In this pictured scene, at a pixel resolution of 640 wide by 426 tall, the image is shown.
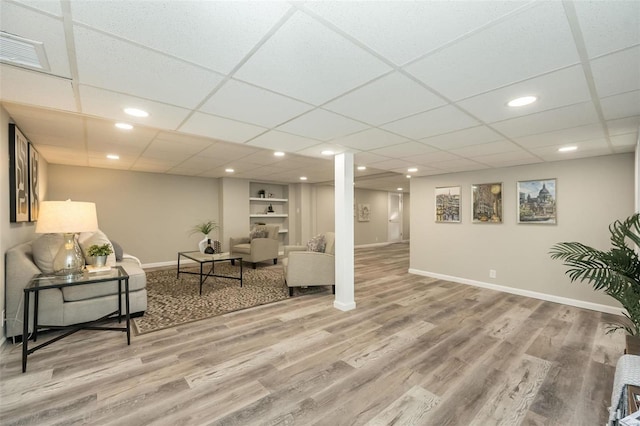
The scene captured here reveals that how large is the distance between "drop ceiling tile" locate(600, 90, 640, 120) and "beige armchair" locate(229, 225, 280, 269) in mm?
5875

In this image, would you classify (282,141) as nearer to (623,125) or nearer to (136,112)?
(136,112)

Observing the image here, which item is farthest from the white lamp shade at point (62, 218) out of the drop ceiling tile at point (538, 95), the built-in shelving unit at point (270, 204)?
the built-in shelving unit at point (270, 204)

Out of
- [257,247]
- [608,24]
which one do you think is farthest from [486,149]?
[257,247]

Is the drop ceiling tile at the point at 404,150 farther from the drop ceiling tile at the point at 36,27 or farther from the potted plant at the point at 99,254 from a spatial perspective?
the potted plant at the point at 99,254

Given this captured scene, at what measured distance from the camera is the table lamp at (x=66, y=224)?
2535 millimetres

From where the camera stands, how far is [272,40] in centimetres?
133

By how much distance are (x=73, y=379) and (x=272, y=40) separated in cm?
285

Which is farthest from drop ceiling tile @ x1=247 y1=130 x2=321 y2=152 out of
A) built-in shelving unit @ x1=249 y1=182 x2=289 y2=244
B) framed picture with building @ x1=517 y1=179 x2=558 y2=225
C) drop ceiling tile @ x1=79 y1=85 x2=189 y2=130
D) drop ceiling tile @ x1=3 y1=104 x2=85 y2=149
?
built-in shelving unit @ x1=249 y1=182 x2=289 y2=244

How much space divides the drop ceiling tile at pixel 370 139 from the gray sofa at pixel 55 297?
121 inches

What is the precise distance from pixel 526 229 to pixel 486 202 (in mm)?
752

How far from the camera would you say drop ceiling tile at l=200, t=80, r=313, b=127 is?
1.91m

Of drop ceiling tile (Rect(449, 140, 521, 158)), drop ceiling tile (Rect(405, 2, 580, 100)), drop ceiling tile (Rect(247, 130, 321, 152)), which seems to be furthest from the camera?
drop ceiling tile (Rect(449, 140, 521, 158))

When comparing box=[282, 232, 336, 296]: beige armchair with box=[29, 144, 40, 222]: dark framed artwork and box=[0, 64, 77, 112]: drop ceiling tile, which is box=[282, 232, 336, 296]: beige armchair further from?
box=[29, 144, 40, 222]: dark framed artwork

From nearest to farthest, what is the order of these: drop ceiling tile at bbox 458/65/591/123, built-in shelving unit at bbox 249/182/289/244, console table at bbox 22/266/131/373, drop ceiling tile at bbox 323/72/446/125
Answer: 1. drop ceiling tile at bbox 458/65/591/123
2. drop ceiling tile at bbox 323/72/446/125
3. console table at bbox 22/266/131/373
4. built-in shelving unit at bbox 249/182/289/244
